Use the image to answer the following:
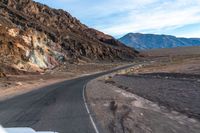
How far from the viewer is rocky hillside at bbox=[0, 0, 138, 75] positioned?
7411 cm

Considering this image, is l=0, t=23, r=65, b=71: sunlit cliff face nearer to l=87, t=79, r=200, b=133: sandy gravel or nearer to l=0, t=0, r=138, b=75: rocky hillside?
l=0, t=0, r=138, b=75: rocky hillside

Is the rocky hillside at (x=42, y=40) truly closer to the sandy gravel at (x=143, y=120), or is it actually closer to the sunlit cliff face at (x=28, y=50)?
the sunlit cliff face at (x=28, y=50)

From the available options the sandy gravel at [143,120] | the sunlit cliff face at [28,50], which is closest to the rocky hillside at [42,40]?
the sunlit cliff face at [28,50]

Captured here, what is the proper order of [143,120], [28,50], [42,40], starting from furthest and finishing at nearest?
[42,40] → [28,50] → [143,120]

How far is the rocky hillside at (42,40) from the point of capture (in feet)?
243

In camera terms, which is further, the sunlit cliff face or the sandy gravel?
the sunlit cliff face

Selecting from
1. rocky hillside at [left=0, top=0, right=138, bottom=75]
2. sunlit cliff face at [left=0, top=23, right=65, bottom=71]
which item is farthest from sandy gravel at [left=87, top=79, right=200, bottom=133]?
sunlit cliff face at [left=0, top=23, right=65, bottom=71]

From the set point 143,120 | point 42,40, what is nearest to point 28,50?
point 42,40

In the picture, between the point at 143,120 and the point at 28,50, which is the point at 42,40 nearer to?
the point at 28,50

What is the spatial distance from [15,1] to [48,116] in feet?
368

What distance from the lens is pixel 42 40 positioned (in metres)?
93.5

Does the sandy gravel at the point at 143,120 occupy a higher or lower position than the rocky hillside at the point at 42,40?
lower

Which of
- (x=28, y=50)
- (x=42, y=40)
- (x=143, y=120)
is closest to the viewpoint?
(x=143, y=120)

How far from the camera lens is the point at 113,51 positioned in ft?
435
